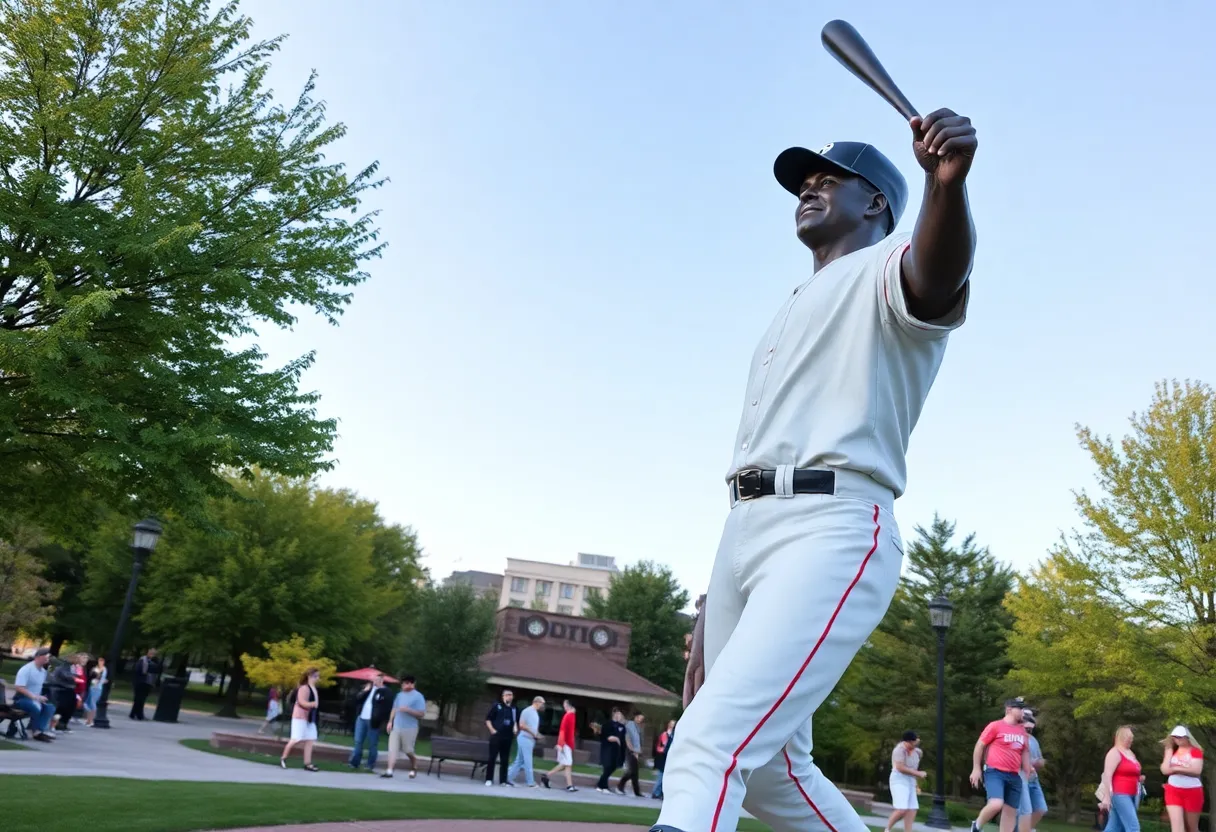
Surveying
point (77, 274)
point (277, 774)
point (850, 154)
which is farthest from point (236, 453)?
point (850, 154)

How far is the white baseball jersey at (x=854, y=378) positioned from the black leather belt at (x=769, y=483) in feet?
0.11

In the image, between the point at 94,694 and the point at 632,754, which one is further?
the point at 94,694

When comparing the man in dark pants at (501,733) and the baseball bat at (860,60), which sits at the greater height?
the baseball bat at (860,60)

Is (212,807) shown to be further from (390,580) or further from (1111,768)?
(390,580)

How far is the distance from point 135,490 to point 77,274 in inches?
107

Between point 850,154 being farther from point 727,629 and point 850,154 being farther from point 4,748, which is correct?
point 4,748

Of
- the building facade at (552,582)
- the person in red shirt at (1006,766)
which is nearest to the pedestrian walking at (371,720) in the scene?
the person in red shirt at (1006,766)

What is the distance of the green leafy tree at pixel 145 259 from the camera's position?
10875mm

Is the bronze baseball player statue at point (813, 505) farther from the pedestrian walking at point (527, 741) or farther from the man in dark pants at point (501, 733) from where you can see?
the pedestrian walking at point (527, 741)

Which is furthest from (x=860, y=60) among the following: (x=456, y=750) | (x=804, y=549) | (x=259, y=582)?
(x=259, y=582)

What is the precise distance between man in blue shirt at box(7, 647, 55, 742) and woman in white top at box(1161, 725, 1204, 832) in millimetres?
15574

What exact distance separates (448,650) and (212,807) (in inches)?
1176

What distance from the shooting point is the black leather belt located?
2525mm

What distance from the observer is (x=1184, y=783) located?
11.8 metres
